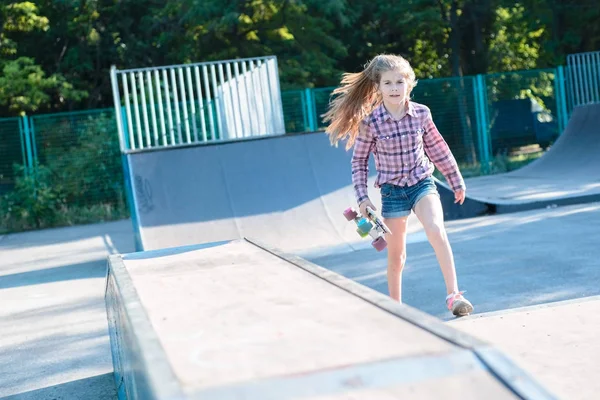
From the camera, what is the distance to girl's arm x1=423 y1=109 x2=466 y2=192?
→ 604 centimetres

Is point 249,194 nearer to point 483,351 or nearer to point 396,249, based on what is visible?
point 396,249

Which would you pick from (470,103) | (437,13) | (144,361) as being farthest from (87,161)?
(144,361)

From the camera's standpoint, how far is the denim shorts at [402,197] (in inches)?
229

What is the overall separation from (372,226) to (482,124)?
59.3 ft

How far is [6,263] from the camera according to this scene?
12.6 metres

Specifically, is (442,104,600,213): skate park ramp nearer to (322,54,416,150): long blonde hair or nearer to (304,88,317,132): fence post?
(304,88,317,132): fence post

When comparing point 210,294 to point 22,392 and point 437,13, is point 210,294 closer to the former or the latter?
point 22,392

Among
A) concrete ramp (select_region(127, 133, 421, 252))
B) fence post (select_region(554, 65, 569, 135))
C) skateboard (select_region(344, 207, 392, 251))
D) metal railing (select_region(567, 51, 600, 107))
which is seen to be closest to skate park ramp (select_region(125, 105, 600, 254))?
concrete ramp (select_region(127, 133, 421, 252))

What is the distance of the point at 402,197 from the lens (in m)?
5.86

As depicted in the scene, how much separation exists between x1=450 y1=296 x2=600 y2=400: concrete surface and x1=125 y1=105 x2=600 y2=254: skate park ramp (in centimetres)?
496

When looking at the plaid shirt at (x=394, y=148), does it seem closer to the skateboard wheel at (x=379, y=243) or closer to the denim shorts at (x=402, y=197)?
the denim shorts at (x=402, y=197)

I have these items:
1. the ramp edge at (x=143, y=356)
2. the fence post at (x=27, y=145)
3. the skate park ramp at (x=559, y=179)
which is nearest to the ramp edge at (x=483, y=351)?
the ramp edge at (x=143, y=356)

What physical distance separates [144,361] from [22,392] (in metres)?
3.03

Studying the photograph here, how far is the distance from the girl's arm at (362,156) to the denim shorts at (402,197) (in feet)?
0.55
